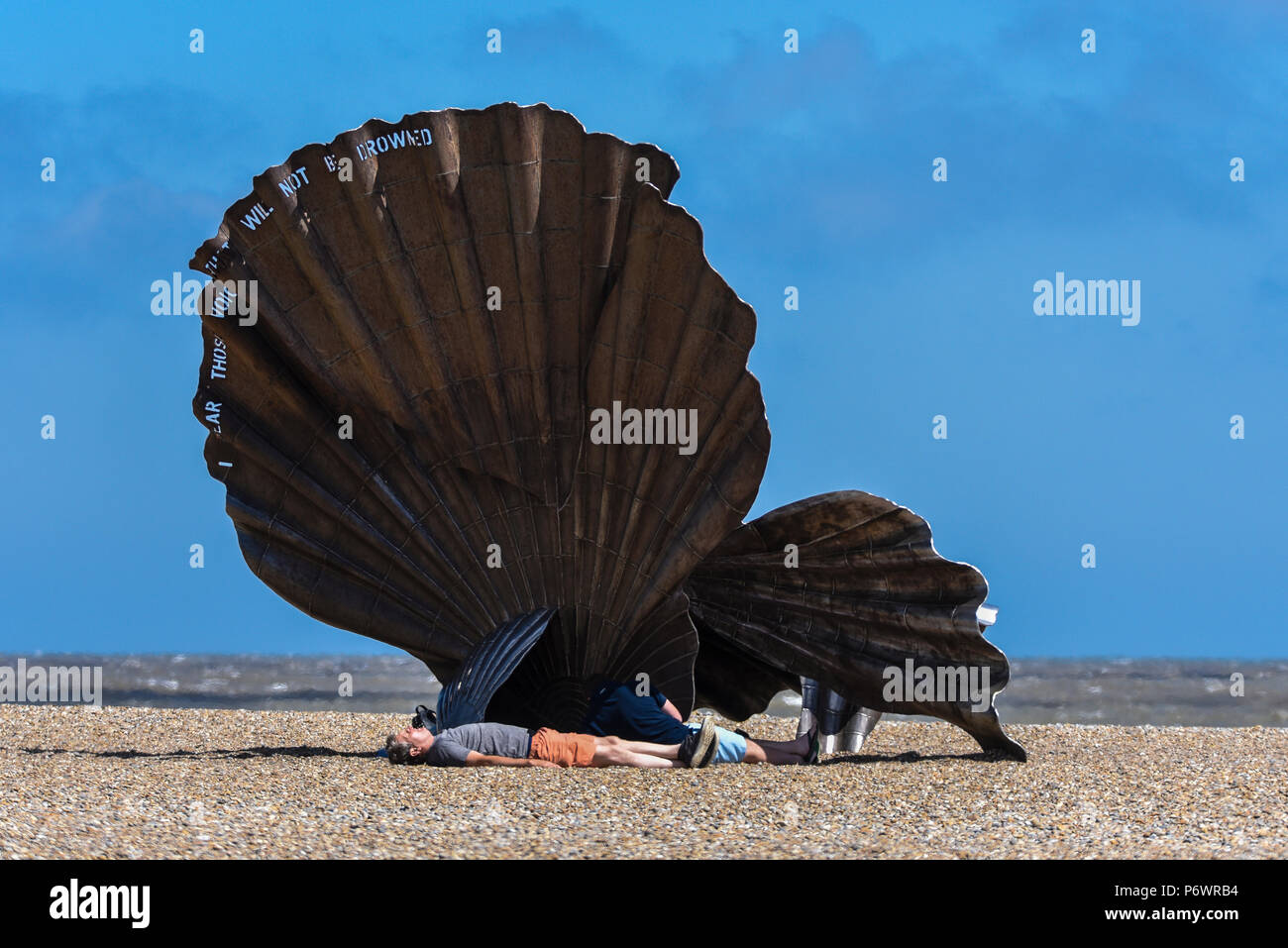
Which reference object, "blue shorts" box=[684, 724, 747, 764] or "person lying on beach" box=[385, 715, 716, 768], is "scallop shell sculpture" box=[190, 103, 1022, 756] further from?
"person lying on beach" box=[385, 715, 716, 768]

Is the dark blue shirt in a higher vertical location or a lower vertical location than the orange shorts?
higher

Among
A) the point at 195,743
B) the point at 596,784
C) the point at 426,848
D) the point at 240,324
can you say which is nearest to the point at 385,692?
the point at 195,743

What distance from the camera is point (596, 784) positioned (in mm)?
7691

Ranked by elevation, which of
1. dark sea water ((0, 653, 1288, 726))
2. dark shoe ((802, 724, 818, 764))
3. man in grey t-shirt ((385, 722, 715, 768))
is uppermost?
man in grey t-shirt ((385, 722, 715, 768))

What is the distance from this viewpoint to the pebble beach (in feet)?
18.8

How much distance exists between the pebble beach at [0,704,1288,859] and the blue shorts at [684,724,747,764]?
32 cm

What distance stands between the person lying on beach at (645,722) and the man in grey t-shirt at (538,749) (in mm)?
159

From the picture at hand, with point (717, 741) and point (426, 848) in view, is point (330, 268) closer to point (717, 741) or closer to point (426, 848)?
point (717, 741)

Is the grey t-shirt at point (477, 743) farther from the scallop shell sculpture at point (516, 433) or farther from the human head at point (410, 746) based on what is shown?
the scallop shell sculpture at point (516, 433)

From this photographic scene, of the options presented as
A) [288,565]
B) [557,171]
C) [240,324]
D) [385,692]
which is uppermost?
[557,171]

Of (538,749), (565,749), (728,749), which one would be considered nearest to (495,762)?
(538,749)

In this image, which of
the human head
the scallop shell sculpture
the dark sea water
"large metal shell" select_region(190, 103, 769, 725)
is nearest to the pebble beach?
the human head
